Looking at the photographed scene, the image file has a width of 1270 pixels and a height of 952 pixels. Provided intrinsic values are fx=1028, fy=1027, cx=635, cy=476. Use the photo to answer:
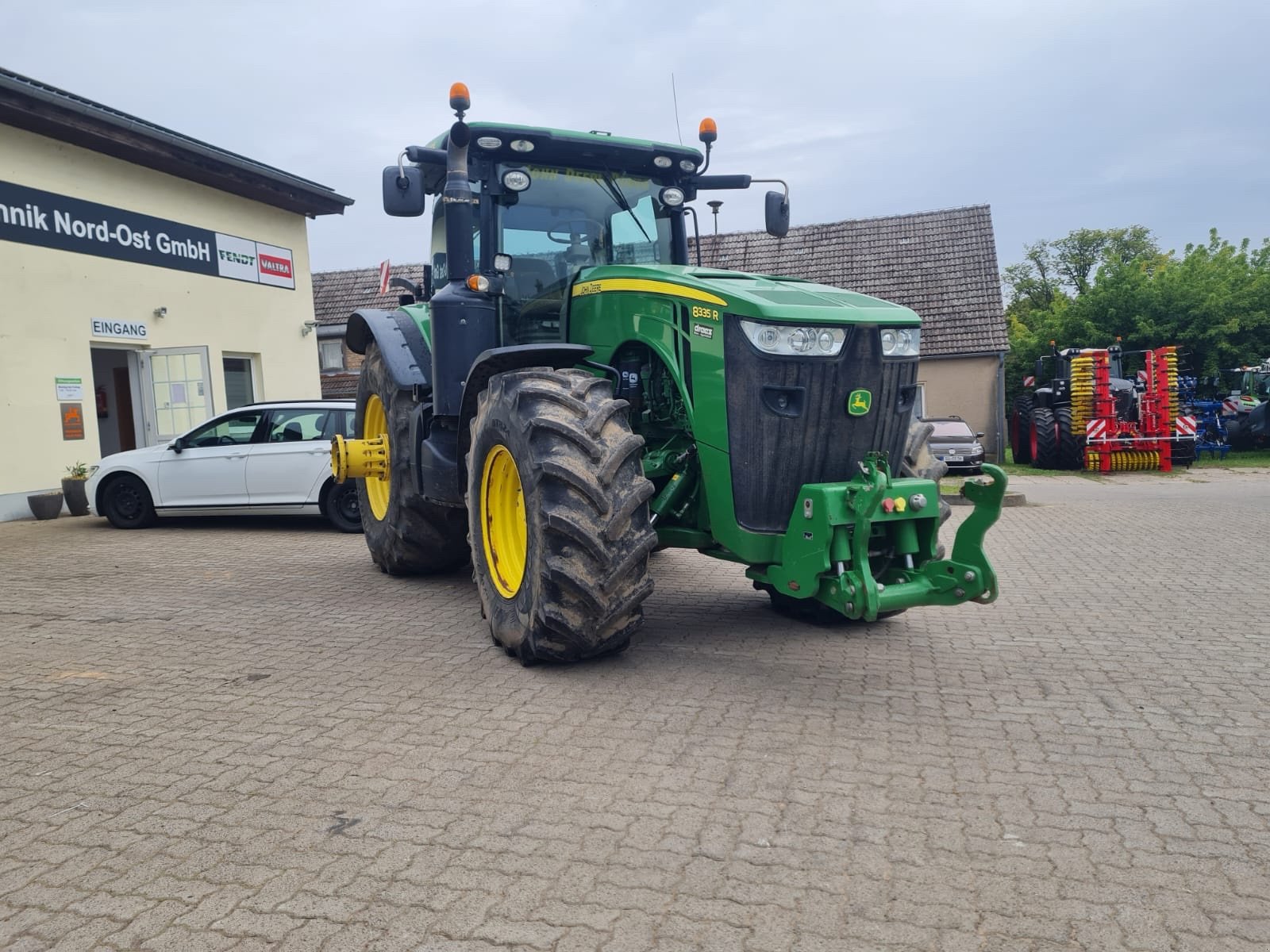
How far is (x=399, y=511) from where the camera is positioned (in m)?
7.61

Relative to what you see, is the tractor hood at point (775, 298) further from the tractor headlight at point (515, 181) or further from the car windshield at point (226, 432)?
the car windshield at point (226, 432)

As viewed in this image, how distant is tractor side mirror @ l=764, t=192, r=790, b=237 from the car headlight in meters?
1.47

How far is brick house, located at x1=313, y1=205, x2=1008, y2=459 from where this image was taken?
2488 cm

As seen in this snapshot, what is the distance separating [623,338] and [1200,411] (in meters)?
Result: 21.9

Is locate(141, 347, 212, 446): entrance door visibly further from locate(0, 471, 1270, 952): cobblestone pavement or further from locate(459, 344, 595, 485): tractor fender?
locate(459, 344, 595, 485): tractor fender

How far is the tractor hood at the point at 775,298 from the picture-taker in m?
4.89

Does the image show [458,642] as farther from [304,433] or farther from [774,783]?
[304,433]

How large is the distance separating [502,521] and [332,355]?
26477 millimetres

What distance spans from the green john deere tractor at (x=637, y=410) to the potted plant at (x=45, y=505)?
29.0 ft

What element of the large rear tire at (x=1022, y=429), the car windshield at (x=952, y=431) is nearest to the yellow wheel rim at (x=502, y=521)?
the car windshield at (x=952, y=431)

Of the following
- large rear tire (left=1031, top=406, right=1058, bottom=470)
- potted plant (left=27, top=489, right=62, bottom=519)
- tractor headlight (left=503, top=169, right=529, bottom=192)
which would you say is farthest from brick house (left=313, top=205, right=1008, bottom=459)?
tractor headlight (left=503, top=169, right=529, bottom=192)

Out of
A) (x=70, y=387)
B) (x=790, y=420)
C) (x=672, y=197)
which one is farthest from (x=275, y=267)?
(x=790, y=420)

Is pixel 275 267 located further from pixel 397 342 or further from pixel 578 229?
pixel 578 229

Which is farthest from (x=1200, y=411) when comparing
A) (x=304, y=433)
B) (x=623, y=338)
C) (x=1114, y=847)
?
(x=1114, y=847)
